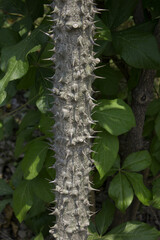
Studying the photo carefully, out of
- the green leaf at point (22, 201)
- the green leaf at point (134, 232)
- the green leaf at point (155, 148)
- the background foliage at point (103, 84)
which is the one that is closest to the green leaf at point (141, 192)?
the background foliage at point (103, 84)

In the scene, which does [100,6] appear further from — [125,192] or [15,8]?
[125,192]

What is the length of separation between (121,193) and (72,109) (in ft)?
1.71

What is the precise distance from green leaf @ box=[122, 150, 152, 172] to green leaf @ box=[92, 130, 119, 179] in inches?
8.8

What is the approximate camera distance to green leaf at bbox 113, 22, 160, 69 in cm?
120

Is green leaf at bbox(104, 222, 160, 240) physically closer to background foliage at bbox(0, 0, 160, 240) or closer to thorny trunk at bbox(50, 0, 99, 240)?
background foliage at bbox(0, 0, 160, 240)

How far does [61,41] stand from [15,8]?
0.46m

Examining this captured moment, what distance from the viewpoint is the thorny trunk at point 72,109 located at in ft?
3.08

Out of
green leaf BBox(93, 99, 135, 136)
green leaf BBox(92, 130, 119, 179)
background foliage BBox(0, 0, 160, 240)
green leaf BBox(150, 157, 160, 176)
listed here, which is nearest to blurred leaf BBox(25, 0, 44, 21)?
background foliage BBox(0, 0, 160, 240)

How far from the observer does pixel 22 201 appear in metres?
1.42

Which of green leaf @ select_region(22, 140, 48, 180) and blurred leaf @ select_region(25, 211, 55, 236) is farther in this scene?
blurred leaf @ select_region(25, 211, 55, 236)

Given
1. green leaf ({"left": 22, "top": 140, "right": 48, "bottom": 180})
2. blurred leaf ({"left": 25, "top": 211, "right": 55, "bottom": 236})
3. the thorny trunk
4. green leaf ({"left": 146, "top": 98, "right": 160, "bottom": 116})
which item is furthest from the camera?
blurred leaf ({"left": 25, "top": 211, "right": 55, "bottom": 236})

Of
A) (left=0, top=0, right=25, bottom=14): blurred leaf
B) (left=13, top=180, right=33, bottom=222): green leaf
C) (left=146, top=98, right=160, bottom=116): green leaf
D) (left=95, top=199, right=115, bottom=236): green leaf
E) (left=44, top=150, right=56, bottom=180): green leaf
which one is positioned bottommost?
(left=95, top=199, right=115, bottom=236): green leaf

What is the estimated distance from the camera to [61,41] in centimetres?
96

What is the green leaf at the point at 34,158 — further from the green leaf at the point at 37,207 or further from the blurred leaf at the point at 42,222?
the blurred leaf at the point at 42,222
